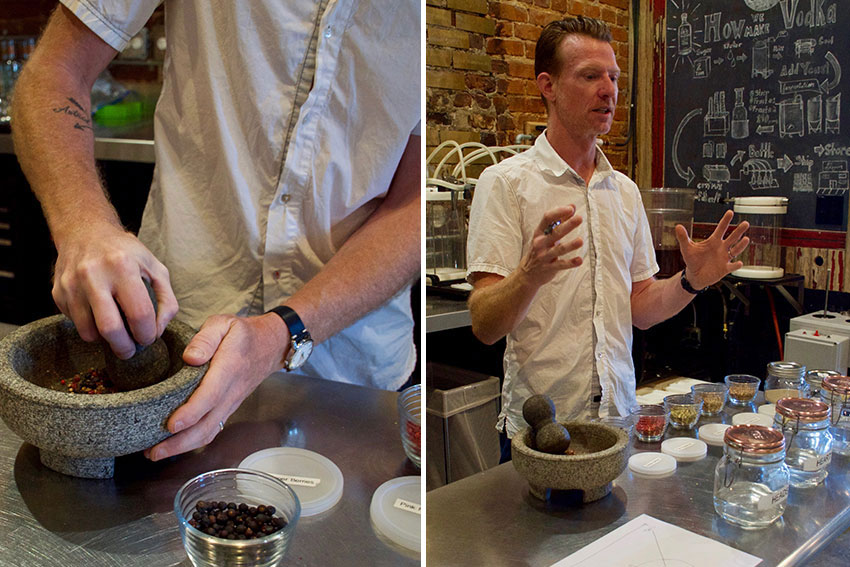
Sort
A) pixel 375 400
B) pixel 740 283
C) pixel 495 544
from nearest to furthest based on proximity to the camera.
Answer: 1. pixel 495 544
2. pixel 740 283
3. pixel 375 400

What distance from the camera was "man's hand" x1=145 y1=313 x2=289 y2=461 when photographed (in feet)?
1.99

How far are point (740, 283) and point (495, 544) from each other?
1.00 ft

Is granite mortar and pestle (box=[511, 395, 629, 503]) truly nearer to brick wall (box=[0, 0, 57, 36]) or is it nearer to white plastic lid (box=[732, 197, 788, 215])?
white plastic lid (box=[732, 197, 788, 215])

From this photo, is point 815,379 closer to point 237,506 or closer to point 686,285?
point 686,285

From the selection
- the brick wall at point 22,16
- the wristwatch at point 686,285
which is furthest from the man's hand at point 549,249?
the brick wall at point 22,16

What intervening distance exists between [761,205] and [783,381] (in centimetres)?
17

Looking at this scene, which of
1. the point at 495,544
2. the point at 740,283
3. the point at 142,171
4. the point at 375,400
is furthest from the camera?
the point at 142,171

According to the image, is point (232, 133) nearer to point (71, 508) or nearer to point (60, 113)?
point (60, 113)

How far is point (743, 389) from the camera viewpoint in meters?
0.71

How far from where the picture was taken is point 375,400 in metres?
0.78

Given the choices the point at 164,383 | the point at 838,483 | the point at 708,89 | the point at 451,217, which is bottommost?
the point at 838,483

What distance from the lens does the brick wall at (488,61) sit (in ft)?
1.75

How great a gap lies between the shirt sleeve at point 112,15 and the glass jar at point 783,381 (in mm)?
728

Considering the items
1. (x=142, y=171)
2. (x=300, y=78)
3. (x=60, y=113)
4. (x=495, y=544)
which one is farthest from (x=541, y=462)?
Result: (x=142, y=171)
